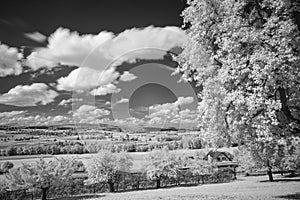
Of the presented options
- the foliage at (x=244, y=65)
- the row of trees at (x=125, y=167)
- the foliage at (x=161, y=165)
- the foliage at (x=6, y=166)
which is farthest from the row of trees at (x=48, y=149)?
the foliage at (x=244, y=65)

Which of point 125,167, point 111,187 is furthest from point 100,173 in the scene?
point 125,167

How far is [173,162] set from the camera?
51.5m

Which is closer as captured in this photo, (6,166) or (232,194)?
(232,194)

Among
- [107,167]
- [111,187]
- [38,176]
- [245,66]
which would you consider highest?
[245,66]

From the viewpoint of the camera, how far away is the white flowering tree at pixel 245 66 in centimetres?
840

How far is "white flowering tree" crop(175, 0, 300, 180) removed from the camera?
840 cm

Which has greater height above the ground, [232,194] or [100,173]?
[232,194]

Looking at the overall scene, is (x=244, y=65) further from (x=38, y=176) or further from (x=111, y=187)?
(x=111, y=187)

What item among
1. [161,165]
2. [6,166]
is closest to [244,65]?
[161,165]

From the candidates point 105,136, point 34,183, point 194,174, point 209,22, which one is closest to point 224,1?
point 209,22

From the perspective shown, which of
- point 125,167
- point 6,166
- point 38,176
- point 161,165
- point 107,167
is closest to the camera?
point 38,176

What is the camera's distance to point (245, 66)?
29.0 feet

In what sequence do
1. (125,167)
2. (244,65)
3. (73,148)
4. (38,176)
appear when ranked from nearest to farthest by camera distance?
(244,65) < (38,176) < (125,167) < (73,148)

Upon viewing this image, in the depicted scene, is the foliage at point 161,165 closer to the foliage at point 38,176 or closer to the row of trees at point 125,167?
the row of trees at point 125,167
